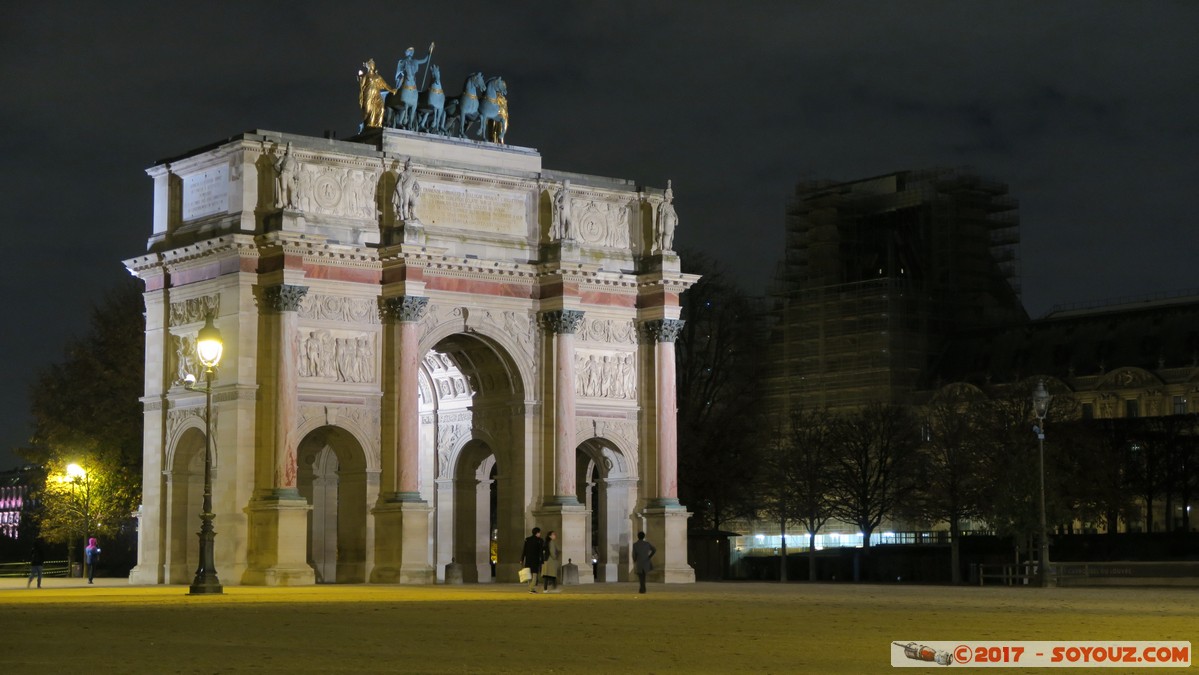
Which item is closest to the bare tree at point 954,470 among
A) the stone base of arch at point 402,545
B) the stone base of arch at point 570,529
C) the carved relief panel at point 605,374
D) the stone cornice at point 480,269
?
the carved relief panel at point 605,374

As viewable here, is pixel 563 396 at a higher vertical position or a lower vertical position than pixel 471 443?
higher

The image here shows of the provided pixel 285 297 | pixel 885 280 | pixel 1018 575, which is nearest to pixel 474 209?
pixel 285 297

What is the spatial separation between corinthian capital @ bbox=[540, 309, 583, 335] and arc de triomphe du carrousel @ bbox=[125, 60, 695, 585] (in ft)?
0.17

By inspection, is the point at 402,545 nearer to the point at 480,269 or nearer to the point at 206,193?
the point at 480,269

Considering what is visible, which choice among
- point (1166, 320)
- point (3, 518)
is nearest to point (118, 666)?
point (1166, 320)

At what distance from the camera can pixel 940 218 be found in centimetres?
11988

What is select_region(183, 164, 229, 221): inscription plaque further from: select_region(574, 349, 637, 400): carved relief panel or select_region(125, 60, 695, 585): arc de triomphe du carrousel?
select_region(574, 349, 637, 400): carved relief panel

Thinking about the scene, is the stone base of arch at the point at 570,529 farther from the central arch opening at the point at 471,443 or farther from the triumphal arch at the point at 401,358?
the central arch opening at the point at 471,443

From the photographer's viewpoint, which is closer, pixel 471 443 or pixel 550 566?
pixel 550 566

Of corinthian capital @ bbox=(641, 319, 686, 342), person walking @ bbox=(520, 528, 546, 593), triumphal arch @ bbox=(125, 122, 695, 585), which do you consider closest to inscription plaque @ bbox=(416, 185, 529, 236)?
triumphal arch @ bbox=(125, 122, 695, 585)

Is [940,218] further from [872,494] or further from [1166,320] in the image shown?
[872,494]

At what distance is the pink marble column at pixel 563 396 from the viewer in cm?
5631

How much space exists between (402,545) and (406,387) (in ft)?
14.2

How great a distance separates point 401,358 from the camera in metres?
53.5
